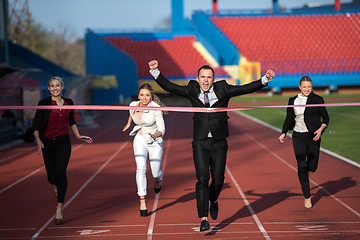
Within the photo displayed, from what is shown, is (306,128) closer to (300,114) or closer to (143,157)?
(300,114)

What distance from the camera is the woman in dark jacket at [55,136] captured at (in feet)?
22.9

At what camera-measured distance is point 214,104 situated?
6.36 metres

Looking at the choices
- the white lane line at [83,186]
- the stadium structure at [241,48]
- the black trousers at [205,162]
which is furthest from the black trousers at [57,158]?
the stadium structure at [241,48]

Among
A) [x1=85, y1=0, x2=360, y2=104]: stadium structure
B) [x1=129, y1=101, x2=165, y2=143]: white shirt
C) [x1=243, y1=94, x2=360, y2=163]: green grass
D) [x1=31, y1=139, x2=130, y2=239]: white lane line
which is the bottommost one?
[x1=243, y1=94, x2=360, y2=163]: green grass

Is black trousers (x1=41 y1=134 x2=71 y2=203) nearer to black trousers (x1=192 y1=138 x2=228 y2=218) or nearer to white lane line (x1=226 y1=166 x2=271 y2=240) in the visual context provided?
black trousers (x1=192 y1=138 x2=228 y2=218)

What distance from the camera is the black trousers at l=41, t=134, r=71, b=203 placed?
7.03 meters

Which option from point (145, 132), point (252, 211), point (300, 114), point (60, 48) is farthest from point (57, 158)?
Answer: point (60, 48)

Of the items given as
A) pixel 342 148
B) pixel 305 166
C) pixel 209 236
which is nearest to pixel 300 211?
pixel 305 166

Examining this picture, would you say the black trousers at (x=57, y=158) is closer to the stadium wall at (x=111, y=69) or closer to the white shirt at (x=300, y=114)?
the white shirt at (x=300, y=114)

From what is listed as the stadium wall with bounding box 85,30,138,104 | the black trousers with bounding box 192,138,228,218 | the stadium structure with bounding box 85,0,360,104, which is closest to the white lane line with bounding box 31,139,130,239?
the black trousers with bounding box 192,138,228,218

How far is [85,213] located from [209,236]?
2.22 m

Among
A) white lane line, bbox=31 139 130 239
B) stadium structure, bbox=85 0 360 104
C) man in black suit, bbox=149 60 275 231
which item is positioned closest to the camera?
man in black suit, bbox=149 60 275 231

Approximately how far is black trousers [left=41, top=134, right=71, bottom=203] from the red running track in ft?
1.71

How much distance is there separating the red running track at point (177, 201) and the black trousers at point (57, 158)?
0.52 metres
